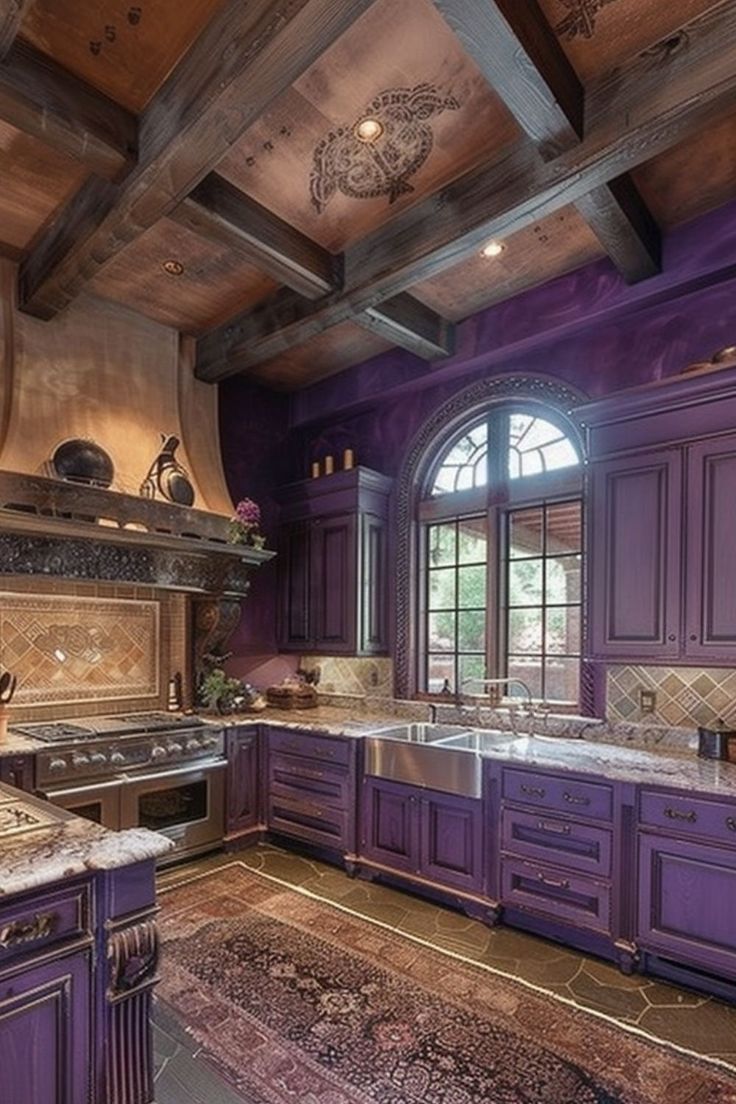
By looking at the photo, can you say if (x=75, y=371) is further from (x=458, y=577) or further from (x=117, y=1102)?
(x=117, y=1102)

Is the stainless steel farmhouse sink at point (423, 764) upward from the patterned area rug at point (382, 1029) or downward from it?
upward

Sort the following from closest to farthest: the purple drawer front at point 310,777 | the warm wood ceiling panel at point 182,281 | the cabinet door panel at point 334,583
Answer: the warm wood ceiling panel at point 182,281, the purple drawer front at point 310,777, the cabinet door panel at point 334,583

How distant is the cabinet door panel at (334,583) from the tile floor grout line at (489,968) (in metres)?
1.54

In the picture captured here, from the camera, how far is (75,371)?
12.5 ft

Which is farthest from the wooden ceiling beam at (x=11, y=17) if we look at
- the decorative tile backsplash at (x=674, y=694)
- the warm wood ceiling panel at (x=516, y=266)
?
the decorative tile backsplash at (x=674, y=694)

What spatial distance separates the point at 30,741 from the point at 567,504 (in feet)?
11.0

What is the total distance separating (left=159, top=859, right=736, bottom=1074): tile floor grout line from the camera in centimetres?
218

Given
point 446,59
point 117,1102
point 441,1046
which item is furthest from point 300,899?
point 446,59

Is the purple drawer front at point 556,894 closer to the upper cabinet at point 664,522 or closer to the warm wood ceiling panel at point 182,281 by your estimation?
the upper cabinet at point 664,522

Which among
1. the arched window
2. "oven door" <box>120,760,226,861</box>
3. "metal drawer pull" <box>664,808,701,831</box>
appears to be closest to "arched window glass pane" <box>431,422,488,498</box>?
the arched window

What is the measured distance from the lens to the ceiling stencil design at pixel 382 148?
7.76 feet

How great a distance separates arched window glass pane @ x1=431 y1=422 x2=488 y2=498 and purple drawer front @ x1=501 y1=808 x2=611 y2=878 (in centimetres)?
219

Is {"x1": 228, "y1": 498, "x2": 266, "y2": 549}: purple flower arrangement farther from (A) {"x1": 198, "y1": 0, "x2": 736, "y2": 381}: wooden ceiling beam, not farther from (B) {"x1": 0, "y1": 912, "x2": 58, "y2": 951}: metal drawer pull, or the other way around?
(B) {"x1": 0, "y1": 912, "x2": 58, "y2": 951}: metal drawer pull

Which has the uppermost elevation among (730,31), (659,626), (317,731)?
(730,31)
